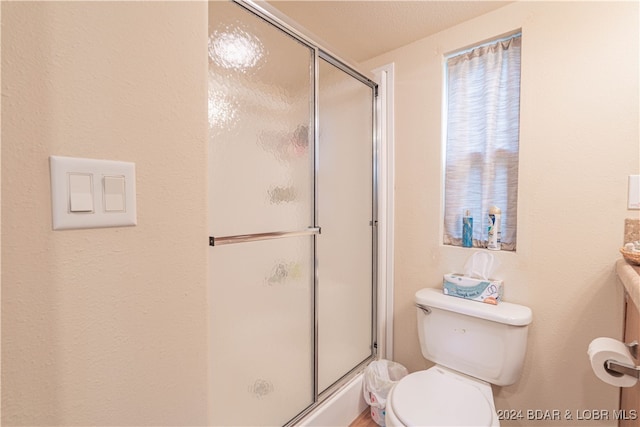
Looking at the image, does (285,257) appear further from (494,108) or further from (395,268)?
(494,108)

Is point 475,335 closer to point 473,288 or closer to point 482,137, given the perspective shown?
point 473,288

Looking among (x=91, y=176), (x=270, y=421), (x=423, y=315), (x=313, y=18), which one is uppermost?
(x=313, y=18)

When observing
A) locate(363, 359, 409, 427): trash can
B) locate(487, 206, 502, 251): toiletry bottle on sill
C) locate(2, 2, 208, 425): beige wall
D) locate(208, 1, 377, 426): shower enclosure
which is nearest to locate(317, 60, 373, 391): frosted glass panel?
locate(208, 1, 377, 426): shower enclosure

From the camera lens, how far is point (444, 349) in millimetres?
1375

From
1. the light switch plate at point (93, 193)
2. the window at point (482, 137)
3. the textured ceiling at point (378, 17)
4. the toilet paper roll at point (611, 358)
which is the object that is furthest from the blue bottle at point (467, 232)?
the light switch plate at point (93, 193)

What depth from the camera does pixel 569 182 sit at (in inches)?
47.1

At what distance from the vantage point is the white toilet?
1040 millimetres

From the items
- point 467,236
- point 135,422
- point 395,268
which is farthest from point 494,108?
point 135,422

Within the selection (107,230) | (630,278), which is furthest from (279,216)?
(630,278)

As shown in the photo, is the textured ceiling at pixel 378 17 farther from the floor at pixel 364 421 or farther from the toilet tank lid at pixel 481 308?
the floor at pixel 364 421

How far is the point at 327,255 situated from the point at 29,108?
4.08 ft

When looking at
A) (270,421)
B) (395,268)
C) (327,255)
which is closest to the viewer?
(270,421)

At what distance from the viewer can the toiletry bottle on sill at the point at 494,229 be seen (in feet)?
4.50

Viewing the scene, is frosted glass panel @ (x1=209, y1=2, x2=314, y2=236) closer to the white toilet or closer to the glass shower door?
the glass shower door
